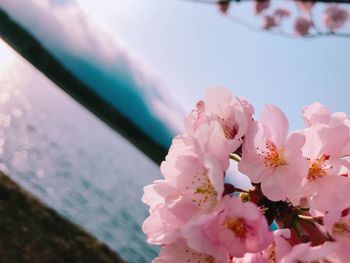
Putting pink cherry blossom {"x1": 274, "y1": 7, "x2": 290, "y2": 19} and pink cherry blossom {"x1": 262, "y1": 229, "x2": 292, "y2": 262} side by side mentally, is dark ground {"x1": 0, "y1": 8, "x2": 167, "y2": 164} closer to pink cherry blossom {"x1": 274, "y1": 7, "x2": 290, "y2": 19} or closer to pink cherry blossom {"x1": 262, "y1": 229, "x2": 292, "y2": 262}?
pink cherry blossom {"x1": 274, "y1": 7, "x2": 290, "y2": 19}

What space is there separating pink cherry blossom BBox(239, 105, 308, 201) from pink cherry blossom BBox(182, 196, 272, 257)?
3.2 inches

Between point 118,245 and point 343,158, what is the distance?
7.27 meters

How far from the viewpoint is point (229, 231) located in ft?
2.02

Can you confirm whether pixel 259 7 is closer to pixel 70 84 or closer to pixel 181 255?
pixel 181 255

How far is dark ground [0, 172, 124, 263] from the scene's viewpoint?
442cm

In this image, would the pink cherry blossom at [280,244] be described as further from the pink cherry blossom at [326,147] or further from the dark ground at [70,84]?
the dark ground at [70,84]

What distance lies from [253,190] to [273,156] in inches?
2.6

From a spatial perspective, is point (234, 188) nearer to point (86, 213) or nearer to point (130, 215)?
point (86, 213)

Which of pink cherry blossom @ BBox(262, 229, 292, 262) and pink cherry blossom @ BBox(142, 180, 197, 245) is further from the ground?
pink cherry blossom @ BBox(262, 229, 292, 262)

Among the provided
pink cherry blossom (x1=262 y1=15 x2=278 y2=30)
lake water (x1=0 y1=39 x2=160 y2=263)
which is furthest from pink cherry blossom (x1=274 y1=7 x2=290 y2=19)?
lake water (x1=0 y1=39 x2=160 y2=263)

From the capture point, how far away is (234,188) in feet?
2.40

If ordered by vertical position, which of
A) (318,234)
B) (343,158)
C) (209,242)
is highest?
(343,158)

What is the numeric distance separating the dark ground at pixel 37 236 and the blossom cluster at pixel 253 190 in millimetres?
3786

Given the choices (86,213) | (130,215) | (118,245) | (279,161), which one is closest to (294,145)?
(279,161)
